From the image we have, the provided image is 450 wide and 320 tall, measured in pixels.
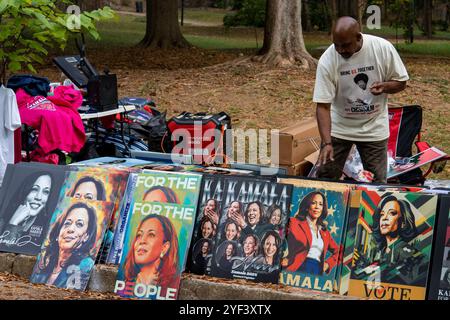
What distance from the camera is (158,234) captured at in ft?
21.0

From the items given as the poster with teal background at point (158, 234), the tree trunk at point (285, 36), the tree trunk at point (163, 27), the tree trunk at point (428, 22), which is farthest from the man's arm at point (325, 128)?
the tree trunk at point (428, 22)

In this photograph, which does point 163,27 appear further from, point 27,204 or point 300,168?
point 27,204

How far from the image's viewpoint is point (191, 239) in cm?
641

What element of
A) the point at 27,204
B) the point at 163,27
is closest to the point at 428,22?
the point at 163,27

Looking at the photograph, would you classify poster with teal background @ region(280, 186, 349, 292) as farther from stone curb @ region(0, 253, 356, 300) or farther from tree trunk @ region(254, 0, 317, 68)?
tree trunk @ region(254, 0, 317, 68)

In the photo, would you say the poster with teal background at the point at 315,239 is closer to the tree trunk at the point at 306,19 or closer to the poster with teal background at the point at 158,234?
the poster with teal background at the point at 158,234

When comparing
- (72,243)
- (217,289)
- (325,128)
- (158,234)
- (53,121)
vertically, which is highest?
(325,128)

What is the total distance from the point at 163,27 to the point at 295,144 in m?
15.2

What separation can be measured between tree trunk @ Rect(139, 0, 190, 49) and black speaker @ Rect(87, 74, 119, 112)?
13262mm

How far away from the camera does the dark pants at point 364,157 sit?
24.3 feet

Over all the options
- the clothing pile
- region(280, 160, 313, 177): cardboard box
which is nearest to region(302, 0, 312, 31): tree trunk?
the clothing pile

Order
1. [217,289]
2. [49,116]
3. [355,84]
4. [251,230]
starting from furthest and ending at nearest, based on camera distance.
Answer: [49,116] → [355,84] → [251,230] → [217,289]

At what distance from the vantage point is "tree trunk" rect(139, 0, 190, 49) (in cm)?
2320

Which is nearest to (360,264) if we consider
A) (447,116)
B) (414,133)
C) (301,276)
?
(301,276)
